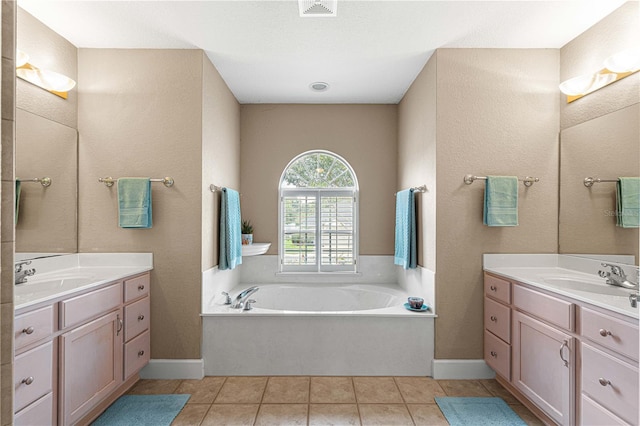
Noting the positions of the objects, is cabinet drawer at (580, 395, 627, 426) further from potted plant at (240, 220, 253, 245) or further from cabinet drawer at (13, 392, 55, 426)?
potted plant at (240, 220, 253, 245)

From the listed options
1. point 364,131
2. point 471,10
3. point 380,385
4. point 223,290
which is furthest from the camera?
point 364,131

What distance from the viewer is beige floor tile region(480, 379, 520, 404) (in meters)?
2.28

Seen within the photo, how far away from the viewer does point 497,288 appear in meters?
2.38

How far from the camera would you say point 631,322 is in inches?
54.7

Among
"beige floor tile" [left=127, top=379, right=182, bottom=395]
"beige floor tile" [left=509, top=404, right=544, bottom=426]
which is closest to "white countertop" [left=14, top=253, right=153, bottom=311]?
"beige floor tile" [left=127, top=379, right=182, bottom=395]

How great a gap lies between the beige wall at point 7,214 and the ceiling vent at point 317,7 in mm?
1655

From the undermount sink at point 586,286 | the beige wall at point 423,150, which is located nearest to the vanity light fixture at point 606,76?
the beige wall at point 423,150

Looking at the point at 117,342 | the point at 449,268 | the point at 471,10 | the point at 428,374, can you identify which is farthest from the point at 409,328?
the point at 471,10

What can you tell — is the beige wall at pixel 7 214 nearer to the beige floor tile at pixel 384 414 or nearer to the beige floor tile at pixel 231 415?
the beige floor tile at pixel 231 415

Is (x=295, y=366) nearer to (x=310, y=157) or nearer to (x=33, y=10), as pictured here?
(x=310, y=157)

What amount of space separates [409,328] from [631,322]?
1419 millimetres

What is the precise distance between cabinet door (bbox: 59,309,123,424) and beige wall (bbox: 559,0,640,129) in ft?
11.5

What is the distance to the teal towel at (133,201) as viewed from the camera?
2.47 metres

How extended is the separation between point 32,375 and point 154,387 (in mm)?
1068
